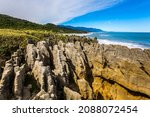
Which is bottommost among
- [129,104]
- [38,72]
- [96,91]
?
[96,91]

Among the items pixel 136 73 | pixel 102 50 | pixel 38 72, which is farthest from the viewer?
pixel 102 50

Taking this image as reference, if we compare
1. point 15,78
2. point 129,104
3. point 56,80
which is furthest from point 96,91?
point 129,104

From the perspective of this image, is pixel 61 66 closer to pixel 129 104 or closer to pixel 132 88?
pixel 132 88

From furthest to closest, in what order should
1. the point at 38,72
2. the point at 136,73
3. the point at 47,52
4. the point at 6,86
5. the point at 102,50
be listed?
the point at 47,52 → the point at 102,50 → the point at 38,72 → the point at 136,73 → the point at 6,86

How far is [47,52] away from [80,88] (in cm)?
893

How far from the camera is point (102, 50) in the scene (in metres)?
26.5

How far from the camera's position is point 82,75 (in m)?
26.2

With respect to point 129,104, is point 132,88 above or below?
below

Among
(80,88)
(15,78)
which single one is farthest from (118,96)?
(15,78)

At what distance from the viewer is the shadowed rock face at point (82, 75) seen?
2088cm

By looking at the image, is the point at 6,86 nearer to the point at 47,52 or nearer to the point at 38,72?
the point at 38,72

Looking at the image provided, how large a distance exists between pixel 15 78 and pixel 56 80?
337 cm

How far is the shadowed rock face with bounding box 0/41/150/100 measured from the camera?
2088 centimetres

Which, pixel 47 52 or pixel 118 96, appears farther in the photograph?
pixel 47 52
